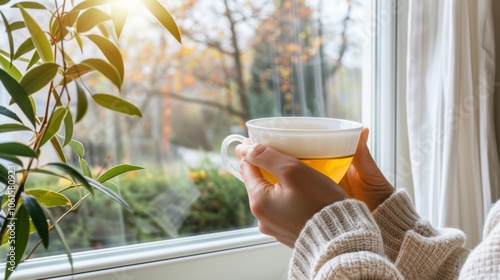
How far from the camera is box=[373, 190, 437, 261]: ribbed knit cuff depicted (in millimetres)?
766

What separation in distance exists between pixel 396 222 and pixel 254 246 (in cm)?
34

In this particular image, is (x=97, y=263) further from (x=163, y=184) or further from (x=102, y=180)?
(x=163, y=184)

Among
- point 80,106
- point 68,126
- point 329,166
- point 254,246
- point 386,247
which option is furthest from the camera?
point 254,246

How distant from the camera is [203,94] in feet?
5.08

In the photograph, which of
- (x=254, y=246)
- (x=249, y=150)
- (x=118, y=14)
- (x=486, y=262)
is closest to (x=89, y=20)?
(x=118, y=14)

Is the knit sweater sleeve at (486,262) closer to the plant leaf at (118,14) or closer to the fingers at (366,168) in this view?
the fingers at (366,168)

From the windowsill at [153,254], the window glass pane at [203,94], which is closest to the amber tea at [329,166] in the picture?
the windowsill at [153,254]

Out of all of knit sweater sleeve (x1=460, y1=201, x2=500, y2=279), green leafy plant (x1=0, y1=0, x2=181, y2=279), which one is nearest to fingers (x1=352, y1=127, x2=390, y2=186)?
knit sweater sleeve (x1=460, y1=201, x2=500, y2=279)

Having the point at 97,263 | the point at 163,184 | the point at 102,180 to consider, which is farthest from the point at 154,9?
the point at 163,184

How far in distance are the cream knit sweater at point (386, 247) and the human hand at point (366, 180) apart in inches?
0.9

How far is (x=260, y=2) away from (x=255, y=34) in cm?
16

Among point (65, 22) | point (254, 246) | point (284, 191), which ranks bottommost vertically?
point (254, 246)

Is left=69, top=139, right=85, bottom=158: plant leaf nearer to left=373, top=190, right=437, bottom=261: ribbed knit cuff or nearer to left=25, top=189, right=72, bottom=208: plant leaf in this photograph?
left=25, top=189, right=72, bottom=208: plant leaf

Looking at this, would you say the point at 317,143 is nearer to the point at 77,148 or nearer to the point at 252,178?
the point at 252,178
